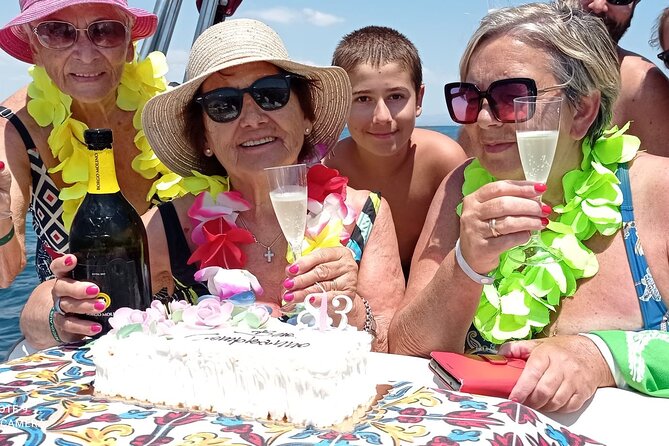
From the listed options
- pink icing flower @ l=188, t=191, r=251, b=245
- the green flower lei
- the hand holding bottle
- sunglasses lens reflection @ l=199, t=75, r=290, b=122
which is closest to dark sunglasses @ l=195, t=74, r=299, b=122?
sunglasses lens reflection @ l=199, t=75, r=290, b=122

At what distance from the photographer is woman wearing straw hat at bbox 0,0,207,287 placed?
9.15 feet

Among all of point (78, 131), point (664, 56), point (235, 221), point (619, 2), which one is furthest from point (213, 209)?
point (619, 2)

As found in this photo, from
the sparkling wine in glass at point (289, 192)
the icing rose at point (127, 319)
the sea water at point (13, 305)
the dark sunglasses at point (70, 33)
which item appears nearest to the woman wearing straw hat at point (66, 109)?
the dark sunglasses at point (70, 33)

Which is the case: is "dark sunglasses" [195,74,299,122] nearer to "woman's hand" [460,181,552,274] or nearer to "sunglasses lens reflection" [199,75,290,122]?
"sunglasses lens reflection" [199,75,290,122]

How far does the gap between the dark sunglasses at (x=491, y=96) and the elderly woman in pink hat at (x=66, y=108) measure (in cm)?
140

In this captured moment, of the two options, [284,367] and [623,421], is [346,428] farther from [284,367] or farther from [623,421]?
[623,421]

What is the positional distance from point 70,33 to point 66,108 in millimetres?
352

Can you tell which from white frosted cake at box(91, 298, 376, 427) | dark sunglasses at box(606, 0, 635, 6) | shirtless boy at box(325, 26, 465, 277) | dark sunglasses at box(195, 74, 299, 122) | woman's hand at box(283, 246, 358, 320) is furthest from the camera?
shirtless boy at box(325, 26, 465, 277)

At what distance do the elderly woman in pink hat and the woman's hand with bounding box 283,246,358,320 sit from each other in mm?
1227

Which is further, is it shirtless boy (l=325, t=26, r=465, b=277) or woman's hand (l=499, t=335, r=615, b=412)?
shirtless boy (l=325, t=26, r=465, b=277)

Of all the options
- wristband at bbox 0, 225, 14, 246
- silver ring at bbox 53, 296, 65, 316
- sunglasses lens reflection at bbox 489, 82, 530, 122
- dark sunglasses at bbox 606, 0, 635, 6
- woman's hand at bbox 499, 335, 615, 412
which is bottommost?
woman's hand at bbox 499, 335, 615, 412

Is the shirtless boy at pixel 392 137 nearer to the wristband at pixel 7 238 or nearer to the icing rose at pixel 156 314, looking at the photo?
the wristband at pixel 7 238

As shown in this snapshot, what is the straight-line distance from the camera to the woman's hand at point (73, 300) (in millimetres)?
1910

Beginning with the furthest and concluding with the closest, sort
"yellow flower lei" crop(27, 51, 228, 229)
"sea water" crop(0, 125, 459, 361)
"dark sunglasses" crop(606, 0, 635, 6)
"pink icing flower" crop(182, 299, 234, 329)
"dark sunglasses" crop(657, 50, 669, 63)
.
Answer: "sea water" crop(0, 125, 459, 361)
"dark sunglasses" crop(606, 0, 635, 6)
"dark sunglasses" crop(657, 50, 669, 63)
"yellow flower lei" crop(27, 51, 228, 229)
"pink icing flower" crop(182, 299, 234, 329)
